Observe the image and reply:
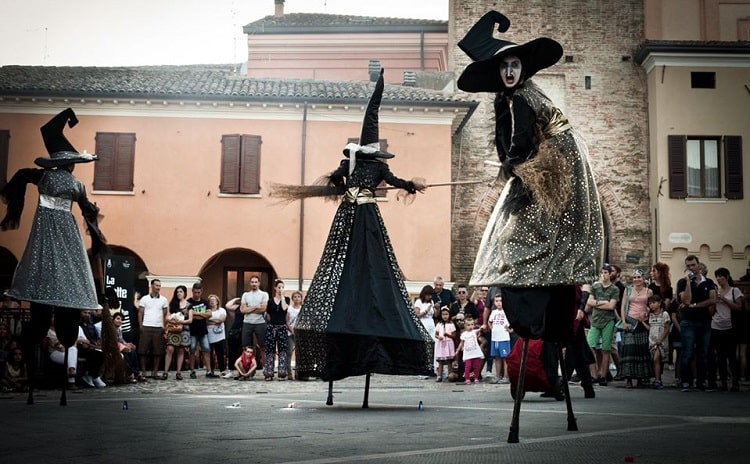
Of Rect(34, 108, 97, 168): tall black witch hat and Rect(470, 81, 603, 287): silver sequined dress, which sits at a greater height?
Rect(34, 108, 97, 168): tall black witch hat

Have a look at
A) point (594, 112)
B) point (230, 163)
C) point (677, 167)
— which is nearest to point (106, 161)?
point (230, 163)

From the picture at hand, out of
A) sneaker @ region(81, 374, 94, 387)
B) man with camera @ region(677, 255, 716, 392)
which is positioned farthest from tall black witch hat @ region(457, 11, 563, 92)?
sneaker @ region(81, 374, 94, 387)

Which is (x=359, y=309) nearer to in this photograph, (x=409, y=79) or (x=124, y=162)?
(x=124, y=162)

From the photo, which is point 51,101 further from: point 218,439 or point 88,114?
point 218,439

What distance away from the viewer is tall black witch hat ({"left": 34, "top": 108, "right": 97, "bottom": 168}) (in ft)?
33.2

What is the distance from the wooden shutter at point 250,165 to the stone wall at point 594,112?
6870 mm

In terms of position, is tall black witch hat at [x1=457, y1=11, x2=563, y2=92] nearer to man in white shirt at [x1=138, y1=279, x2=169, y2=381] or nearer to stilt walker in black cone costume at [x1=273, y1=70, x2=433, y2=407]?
stilt walker in black cone costume at [x1=273, y1=70, x2=433, y2=407]

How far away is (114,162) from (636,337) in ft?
64.5

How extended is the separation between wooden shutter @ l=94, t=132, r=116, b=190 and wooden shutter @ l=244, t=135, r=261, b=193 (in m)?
4.02

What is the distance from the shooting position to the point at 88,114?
30109mm

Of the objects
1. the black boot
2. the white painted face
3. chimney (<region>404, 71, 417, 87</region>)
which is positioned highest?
chimney (<region>404, 71, 417, 87</region>)

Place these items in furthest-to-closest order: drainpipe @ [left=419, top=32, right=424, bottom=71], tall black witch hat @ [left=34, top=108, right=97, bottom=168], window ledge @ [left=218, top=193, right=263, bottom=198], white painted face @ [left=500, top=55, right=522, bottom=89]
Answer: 1. drainpipe @ [left=419, top=32, right=424, bottom=71]
2. window ledge @ [left=218, top=193, right=263, bottom=198]
3. tall black witch hat @ [left=34, top=108, right=97, bottom=168]
4. white painted face @ [left=500, top=55, right=522, bottom=89]

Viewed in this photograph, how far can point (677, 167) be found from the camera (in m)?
31.7

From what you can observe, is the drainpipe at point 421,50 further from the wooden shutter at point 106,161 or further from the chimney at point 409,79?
the wooden shutter at point 106,161
